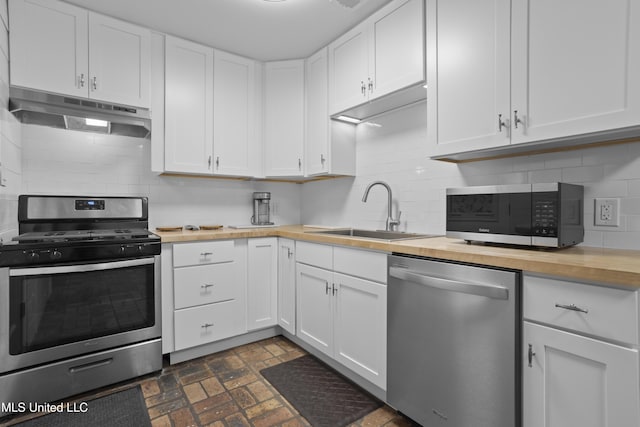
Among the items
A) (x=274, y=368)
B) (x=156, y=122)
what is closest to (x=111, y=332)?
(x=274, y=368)

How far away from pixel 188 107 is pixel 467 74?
2072 millimetres

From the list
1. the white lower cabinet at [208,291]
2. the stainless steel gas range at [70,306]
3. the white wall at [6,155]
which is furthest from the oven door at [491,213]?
the white wall at [6,155]

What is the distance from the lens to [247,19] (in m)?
2.29

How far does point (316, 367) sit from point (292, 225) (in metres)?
1.55

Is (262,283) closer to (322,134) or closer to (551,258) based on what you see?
(322,134)

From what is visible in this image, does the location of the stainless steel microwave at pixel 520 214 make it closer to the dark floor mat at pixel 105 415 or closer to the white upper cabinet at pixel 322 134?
the white upper cabinet at pixel 322 134

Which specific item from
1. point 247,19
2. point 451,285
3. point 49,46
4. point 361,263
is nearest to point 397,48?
point 247,19

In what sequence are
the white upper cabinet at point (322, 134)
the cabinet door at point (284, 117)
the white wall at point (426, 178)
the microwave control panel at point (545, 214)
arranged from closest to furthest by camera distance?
the microwave control panel at point (545, 214)
the white wall at point (426, 178)
the white upper cabinet at point (322, 134)
the cabinet door at point (284, 117)

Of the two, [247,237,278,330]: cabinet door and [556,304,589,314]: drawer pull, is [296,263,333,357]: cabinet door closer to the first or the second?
[247,237,278,330]: cabinet door

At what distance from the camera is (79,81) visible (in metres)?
2.14

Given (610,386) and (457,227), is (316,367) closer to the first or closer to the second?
(457,227)

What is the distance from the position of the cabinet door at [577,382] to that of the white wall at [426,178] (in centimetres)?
67

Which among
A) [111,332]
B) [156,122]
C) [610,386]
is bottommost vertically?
[111,332]

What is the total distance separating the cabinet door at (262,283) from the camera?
2529mm
